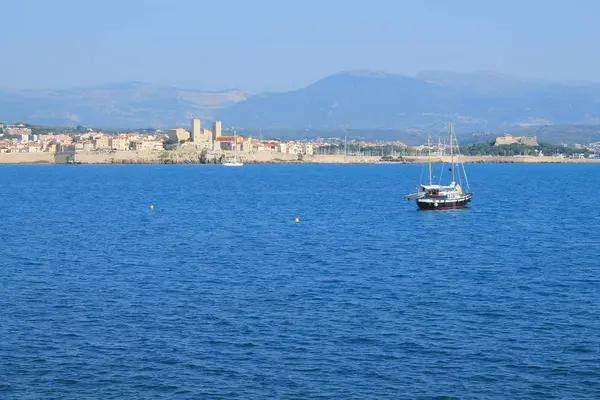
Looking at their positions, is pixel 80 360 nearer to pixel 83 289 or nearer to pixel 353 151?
pixel 83 289

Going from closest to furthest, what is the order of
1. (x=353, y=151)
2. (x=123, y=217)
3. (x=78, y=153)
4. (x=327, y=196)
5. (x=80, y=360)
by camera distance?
(x=80, y=360) → (x=123, y=217) → (x=327, y=196) → (x=78, y=153) → (x=353, y=151)

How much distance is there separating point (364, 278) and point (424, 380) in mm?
8685

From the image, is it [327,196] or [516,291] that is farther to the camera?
[327,196]

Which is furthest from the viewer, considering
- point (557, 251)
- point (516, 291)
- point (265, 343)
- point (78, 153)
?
point (78, 153)

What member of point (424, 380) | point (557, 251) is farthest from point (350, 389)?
point (557, 251)

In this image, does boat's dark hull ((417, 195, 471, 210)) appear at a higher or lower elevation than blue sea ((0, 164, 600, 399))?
higher

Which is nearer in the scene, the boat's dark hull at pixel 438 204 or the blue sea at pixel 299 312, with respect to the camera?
the blue sea at pixel 299 312

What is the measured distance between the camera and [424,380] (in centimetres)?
1422

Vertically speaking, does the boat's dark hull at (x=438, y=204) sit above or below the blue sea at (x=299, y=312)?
above

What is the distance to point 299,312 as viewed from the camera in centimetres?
1859

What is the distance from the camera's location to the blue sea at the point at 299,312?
A: 46.6 ft

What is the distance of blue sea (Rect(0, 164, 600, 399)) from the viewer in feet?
46.6

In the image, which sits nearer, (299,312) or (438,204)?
(299,312)

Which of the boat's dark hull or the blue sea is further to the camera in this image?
the boat's dark hull
